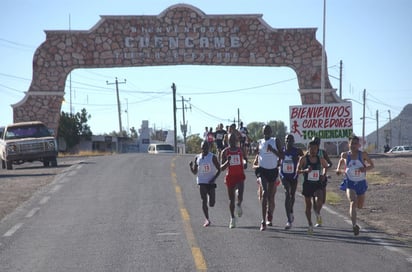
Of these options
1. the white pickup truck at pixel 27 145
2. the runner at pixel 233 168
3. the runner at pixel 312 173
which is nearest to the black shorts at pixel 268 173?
the runner at pixel 233 168

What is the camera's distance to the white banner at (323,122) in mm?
27312

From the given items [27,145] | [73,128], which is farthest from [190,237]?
[73,128]

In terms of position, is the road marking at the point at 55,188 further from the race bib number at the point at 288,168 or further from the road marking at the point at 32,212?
the race bib number at the point at 288,168

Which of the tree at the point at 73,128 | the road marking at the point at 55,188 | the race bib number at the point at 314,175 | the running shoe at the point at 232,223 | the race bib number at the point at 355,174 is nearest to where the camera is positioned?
the race bib number at the point at 355,174

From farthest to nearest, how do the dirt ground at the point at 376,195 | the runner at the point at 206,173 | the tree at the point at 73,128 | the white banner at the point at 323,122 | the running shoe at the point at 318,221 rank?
the tree at the point at 73,128, the white banner at the point at 323,122, the dirt ground at the point at 376,195, the runner at the point at 206,173, the running shoe at the point at 318,221

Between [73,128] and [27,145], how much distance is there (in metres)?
38.5

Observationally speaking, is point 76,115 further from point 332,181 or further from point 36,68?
point 332,181

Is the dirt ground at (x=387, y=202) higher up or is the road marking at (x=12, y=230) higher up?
the road marking at (x=12, y=230)

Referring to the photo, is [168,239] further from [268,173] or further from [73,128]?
[73,128]

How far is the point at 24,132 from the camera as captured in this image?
33.5m

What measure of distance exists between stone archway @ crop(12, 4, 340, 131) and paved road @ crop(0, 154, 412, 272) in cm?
2220

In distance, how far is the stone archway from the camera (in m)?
41.1

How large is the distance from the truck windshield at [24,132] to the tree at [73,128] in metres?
34.3

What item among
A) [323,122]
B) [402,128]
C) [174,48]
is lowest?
[402,128]
